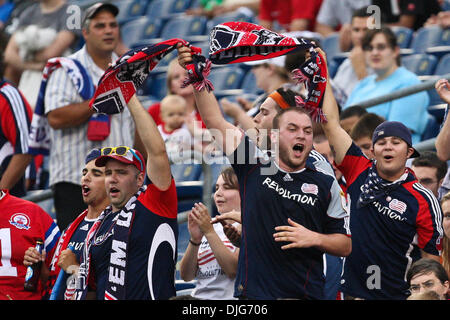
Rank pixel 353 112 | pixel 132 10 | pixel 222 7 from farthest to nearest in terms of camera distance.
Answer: pixel 132 10
pixel 222 7
pixel 353 112

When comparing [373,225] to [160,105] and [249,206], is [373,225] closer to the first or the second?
[249,206]

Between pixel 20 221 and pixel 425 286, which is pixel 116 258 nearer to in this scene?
pixel 20 221

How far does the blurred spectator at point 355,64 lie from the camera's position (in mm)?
8102

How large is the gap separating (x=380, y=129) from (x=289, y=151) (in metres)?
0.85

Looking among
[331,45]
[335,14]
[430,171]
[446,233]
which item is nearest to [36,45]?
[331,45]

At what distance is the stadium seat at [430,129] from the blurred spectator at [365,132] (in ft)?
4.13

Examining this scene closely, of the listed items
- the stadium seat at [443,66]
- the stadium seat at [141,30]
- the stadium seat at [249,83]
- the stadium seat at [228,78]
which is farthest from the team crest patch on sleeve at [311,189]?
the stadium seat at [141,30]

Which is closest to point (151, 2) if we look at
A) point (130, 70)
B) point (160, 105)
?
point (160, 105)

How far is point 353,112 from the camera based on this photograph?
6.64 m

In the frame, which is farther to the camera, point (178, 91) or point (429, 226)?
point (178, 91)

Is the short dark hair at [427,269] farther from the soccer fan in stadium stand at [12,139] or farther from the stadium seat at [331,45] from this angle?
the stadium seat at [331,45]

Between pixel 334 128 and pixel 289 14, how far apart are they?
5434mm

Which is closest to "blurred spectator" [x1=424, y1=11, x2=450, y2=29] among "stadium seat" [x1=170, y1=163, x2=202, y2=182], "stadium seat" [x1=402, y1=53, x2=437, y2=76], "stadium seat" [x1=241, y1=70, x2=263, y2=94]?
"stadium seat" [x1=402, y1=53, x2=437, y2=76]

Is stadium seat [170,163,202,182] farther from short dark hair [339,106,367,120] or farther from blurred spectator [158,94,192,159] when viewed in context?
short dark hair [339,106,367,120]
